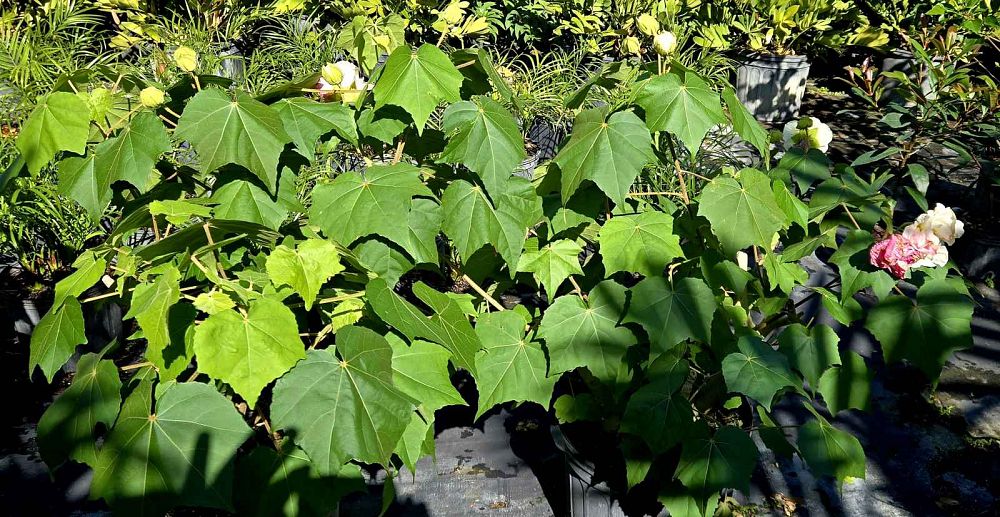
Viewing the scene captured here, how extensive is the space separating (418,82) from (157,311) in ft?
2.24

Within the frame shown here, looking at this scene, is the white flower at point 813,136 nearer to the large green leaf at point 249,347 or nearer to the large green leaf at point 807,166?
the large green leaf at point 807,166

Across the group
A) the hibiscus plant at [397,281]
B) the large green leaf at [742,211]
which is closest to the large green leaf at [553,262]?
the hibiscus plant at [397,281]

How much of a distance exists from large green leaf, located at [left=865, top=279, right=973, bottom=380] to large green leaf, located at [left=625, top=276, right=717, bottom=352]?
1.35 ft

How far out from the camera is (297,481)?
4.93 ft

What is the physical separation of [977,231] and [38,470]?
4.39 m

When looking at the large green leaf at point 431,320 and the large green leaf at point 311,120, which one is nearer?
the large green leaf at point 431,320

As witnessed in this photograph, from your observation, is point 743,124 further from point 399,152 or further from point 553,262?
point 399,152

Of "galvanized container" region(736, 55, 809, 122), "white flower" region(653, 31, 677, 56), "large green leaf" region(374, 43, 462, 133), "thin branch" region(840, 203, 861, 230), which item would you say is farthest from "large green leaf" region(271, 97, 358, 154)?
"galvanized container" region(736, 55, 809, 122)

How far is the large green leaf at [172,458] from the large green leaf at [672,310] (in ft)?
2.77

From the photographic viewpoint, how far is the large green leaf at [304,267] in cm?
139

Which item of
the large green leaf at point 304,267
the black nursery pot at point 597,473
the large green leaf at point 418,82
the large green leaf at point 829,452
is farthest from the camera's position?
the black nursery pot at point 597,473

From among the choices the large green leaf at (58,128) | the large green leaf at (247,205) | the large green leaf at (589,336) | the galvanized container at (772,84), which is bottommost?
the galvanized container at (772,84)

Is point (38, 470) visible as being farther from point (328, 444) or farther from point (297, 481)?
point (328, 444)

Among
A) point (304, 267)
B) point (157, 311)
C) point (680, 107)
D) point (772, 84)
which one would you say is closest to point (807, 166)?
point (680, 107)
